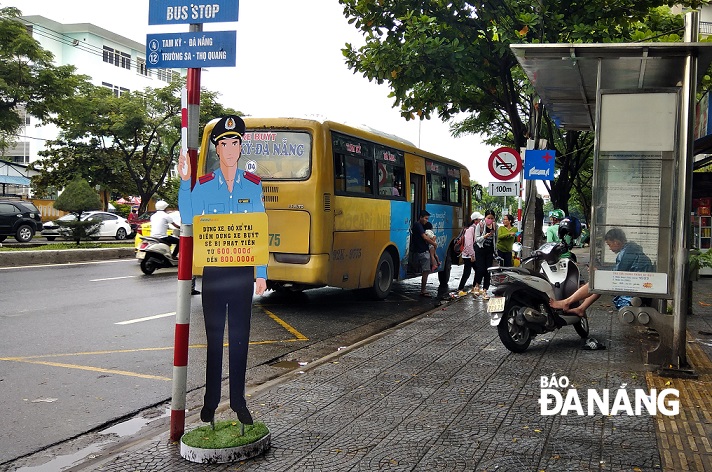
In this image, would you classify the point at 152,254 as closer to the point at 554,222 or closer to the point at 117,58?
the point at 554,222

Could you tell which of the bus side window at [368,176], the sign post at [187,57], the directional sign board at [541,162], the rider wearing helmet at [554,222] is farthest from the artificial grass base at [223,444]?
the rider wearing helmet at [554,222]

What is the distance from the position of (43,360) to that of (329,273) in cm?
491

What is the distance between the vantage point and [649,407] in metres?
5.61

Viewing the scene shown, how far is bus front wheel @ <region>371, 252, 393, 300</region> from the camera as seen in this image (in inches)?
530

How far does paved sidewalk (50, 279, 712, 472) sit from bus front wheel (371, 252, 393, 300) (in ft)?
16.3

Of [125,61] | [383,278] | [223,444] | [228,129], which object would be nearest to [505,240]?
[383,278]

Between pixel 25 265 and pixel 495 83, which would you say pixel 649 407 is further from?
pixel 25 265

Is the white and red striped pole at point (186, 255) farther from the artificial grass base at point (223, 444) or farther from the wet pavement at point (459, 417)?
the wet pavement at point (459, 417)

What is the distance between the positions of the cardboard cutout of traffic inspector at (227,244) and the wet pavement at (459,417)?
24.2 inches

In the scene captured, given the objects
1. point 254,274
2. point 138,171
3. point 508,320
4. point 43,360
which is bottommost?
point 43,360

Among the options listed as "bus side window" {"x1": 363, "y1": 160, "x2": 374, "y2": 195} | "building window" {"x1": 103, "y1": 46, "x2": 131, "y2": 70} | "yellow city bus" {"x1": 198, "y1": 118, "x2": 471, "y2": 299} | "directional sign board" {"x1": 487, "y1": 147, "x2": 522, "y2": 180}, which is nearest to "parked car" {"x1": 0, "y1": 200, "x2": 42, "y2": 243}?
"yellow city bus" {"x1": 198, "y1": 118, "x2": 471, "y2": 299}

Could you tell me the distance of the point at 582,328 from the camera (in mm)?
8562

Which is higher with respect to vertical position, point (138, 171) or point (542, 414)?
point (138, 171)

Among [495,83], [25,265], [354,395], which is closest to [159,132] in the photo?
[25,265]
